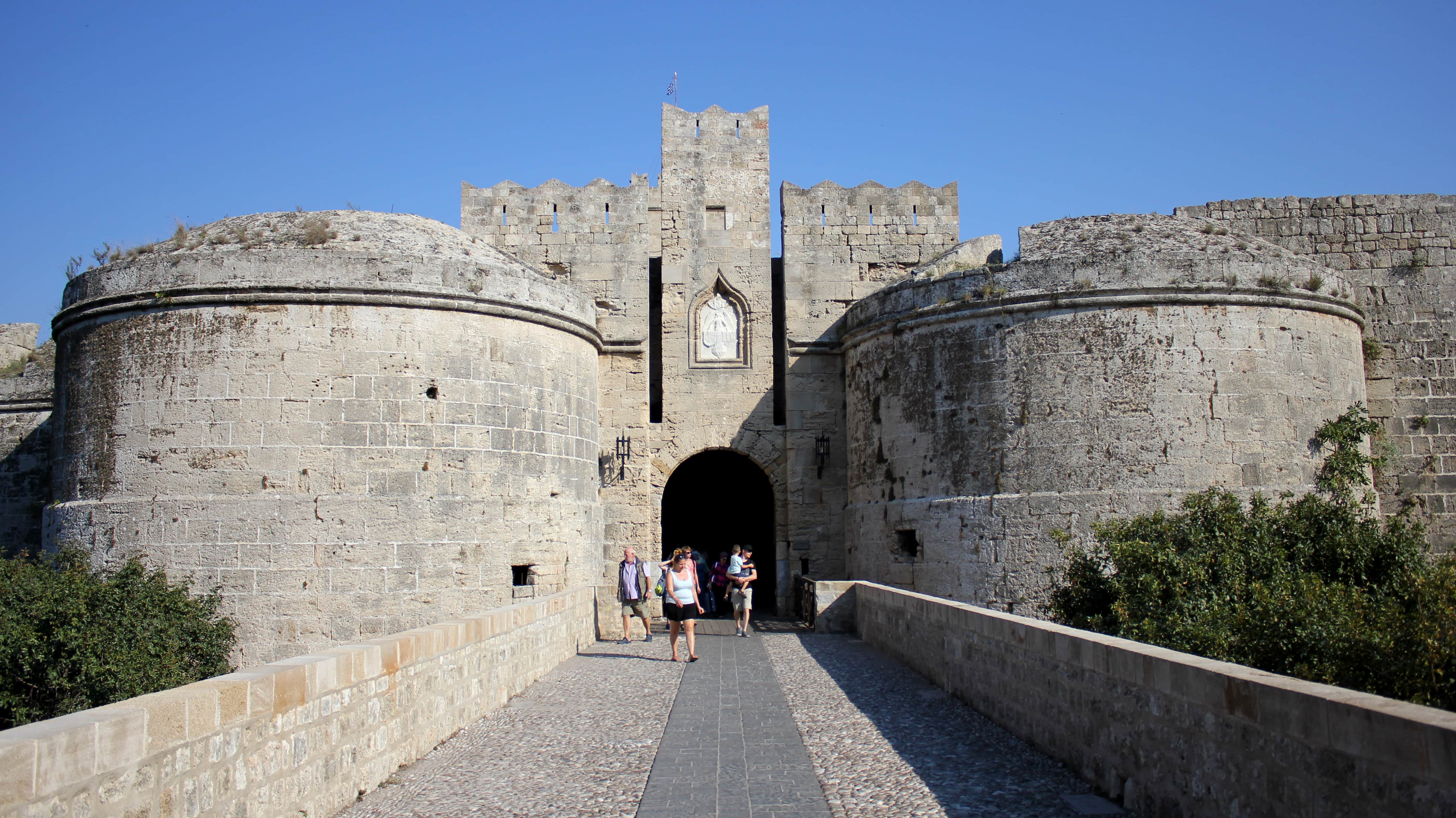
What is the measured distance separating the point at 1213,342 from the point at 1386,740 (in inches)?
439

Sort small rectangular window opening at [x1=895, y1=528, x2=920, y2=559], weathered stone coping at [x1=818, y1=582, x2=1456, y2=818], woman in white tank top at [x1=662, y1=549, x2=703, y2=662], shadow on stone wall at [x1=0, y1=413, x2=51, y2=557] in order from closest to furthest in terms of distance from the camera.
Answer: weathered stone coping at [x1=818, y1=582, x2=1456, y2=818]
woman in white tank top at [x1=662, y1=549, x2=703, y2=662]
small rectangular window opening at [x1=895, y1=528, x2=920, y2=559]
shadow on stone wall at [x1=0, y1=413, x2=51, y2=557]

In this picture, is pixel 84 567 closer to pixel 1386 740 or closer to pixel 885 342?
pixel 885 342

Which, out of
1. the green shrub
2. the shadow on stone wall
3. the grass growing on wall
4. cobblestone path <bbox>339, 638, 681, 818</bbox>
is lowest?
cobblestone path <bbox>339, 638, 681, 818</bbox>

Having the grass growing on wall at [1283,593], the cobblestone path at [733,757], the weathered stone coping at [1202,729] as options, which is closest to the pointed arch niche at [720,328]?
the grass growing on wall at [1283,593]

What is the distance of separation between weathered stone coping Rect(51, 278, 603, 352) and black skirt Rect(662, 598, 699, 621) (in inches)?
181

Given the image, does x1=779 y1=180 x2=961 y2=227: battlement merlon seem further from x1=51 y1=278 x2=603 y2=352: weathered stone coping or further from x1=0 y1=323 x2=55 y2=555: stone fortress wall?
x1=0 y1=323 x2=55 y2=555: stone fortress wall

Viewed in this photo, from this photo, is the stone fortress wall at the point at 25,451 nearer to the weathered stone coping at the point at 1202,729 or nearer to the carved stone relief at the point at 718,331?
the carved stone relief at the point at 718,331

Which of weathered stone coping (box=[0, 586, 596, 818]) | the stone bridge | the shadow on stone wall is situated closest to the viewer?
weathered stone coping (box=[0, 586, 596, 818])

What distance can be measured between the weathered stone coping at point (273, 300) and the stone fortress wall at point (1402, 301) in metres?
10.8

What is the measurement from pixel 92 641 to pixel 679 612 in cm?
589

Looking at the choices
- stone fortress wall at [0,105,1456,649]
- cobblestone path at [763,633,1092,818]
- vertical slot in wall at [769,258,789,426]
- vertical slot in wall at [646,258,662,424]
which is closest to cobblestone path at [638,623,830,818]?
cobblestone path at [763,633,1092,818]

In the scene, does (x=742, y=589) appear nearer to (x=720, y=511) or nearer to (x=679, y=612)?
(x=679, y=612)

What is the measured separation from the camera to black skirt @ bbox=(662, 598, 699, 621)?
11.9m

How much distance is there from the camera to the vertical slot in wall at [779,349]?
17.8 metres
